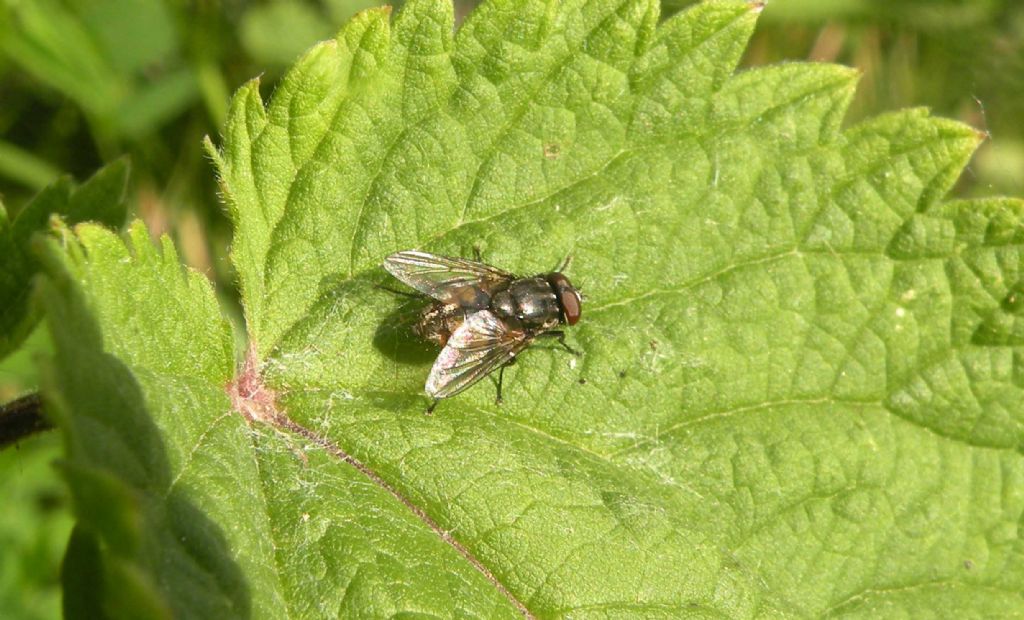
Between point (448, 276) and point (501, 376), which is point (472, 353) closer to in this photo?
point (501, 376)

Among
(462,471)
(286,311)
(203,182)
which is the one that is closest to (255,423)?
(286,311)

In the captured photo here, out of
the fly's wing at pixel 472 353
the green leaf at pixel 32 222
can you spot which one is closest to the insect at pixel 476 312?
A: the fly's wing at pixel 472 353

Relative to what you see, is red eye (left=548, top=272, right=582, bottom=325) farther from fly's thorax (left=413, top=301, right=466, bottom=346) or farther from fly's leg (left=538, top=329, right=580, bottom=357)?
fly's thorax (left=413, top=301, right=466, bottom=346)

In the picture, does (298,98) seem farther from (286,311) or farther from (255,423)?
(255,423)

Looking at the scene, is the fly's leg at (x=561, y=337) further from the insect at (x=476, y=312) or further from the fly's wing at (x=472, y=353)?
the fly's wing at (x=472, y=353)

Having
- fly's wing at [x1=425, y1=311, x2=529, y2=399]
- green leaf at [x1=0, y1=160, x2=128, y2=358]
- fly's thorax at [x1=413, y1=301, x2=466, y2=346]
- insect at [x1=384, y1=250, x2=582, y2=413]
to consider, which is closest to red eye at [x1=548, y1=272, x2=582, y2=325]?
insect at [x1=384, y1=250, x2=582, y2=413]

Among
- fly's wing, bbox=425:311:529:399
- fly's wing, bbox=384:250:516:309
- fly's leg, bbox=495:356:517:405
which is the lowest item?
fly's leg, bbox=495:356:517:405

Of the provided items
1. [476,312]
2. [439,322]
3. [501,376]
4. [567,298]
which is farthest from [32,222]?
[567,298]
